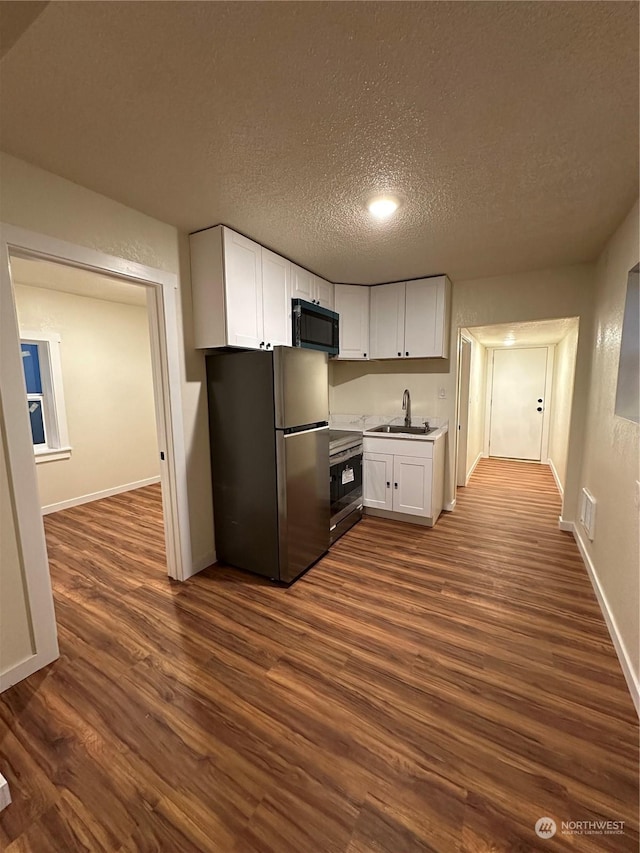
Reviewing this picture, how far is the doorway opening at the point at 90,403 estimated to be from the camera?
11.7ft

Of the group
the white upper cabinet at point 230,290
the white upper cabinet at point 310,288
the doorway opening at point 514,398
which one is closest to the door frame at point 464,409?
the doorway opening at point 514,398

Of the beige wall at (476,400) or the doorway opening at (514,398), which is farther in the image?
the doorway opening at (514,398)

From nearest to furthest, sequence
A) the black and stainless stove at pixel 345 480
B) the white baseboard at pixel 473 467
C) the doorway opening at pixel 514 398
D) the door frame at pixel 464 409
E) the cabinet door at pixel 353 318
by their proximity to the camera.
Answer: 1. the black and stainless stove at pixel 345 480
2. the cabinet door at pixel 353 318
3. the door frame at pixel 464 409
4. the white baseboard at pixel 473 467
5. the doorway opening at pixel 514 398

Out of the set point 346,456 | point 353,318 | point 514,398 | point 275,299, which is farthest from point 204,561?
point 514,398

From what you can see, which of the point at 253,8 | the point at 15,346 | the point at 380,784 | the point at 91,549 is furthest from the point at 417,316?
the point at 91,549

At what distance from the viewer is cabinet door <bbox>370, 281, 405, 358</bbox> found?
12.0ft

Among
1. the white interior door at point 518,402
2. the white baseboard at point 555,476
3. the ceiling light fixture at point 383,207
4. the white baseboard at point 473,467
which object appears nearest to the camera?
the ceiling light fixture at point 383,207

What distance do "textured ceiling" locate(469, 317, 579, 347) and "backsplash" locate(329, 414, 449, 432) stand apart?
1.07 m

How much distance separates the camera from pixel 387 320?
3736 millimetres

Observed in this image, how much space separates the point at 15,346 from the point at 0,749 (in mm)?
1687

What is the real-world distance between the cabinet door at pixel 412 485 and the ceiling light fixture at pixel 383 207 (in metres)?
2.09

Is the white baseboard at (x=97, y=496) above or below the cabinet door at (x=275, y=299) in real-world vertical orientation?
below
